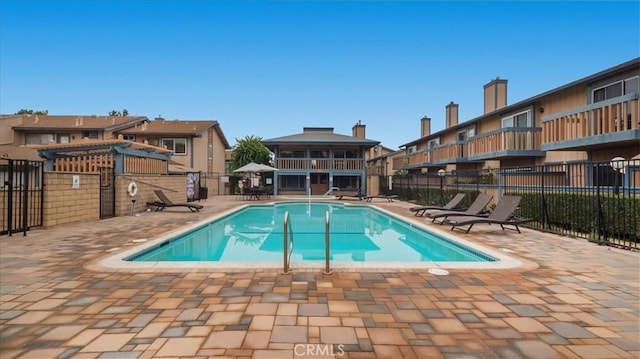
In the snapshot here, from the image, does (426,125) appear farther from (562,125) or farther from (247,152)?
(247,152)

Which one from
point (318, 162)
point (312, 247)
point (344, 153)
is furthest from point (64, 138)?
point (312, 247)

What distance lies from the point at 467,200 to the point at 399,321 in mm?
12457

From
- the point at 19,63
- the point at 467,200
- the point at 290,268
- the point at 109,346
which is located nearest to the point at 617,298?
the point at 290,268

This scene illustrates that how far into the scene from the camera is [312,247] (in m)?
8.08

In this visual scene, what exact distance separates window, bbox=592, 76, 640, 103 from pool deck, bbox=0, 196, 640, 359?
788 cm

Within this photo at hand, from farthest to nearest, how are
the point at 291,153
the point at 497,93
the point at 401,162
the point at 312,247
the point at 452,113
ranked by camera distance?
the point at 401,162 → the point at 291,153 → the point at 452,113 → the point at 497,93 → the point at 312,247

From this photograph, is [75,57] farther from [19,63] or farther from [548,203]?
[548,203]

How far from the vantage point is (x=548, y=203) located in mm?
9438

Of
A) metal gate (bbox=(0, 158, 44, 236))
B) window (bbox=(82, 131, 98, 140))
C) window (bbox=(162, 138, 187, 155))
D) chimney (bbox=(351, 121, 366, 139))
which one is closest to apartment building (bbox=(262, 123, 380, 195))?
chimney (bbox=(351, 121, 366, 139))

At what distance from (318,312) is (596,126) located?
11.7 metres

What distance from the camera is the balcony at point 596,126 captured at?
9164 millimetres

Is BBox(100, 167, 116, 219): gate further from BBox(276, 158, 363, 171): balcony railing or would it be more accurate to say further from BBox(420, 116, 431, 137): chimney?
BBox(420, 116, 431, 137): chimney

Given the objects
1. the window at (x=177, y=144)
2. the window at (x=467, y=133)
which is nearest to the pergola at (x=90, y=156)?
the window at (x=177, y=144)

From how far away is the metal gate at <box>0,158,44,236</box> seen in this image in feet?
25.0
